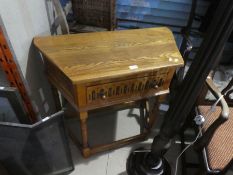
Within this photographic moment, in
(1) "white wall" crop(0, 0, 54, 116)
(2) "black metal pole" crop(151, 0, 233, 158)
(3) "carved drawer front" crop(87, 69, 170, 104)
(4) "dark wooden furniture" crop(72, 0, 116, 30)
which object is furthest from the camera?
(4) "dark wooden furniture" crop(72, 0, 116, 30)

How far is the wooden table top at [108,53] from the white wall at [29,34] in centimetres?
7

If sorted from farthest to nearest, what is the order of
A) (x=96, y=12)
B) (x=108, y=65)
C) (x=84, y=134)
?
1. (x=96, y=12)
2. (x=84, y=134)
3. (x=108, y=65)

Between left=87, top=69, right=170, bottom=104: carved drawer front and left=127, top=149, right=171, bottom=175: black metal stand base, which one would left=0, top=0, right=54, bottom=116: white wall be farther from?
left=127, top=149, right=171, bottom=175: black metal stand base

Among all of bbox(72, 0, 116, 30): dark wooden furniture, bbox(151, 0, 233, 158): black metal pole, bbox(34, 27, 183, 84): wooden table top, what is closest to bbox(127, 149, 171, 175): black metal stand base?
bbox(151, 0, 233, 158): black metal pole

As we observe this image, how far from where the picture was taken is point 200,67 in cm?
75

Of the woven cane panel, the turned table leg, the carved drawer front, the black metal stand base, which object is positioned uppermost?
the carved drawer front

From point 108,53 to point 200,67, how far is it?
0.46 m

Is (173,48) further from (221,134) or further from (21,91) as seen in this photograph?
(21,91)

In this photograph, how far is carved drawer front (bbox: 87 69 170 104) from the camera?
1004mm

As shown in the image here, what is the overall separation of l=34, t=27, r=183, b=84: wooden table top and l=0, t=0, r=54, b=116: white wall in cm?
7

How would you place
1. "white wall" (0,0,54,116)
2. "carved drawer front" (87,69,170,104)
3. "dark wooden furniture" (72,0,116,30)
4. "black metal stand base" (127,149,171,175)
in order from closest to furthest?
"white wall" (0,0,54,116) < "carved drawer front" (87,69,170,104) < "black metal stand base" (127,149,171,175) < "dark wooden furniture" (72,0,116,30)

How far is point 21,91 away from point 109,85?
451 millimetres

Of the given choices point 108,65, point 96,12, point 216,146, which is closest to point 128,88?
point 108,65

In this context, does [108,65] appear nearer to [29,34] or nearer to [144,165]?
[29,34]
